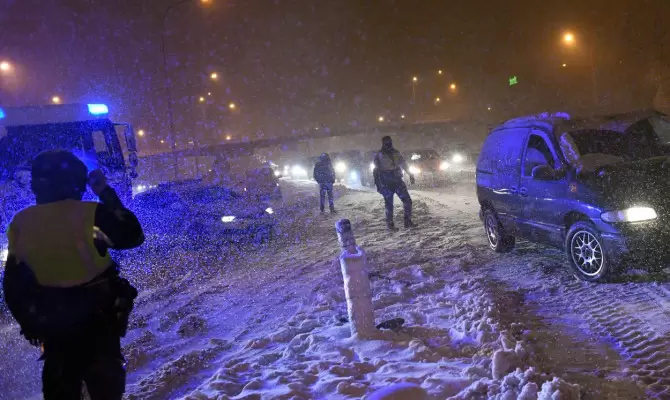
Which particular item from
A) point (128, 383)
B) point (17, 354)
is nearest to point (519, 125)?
point (128, 383)

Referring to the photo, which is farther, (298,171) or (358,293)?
(298,171)

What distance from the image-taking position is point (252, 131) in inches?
4075

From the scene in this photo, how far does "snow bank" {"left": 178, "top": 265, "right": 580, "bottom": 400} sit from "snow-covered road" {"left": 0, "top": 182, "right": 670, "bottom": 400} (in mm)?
13

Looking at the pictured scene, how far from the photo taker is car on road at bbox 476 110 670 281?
510cm

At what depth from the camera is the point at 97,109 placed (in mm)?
11523

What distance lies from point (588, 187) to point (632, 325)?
170 centimetres

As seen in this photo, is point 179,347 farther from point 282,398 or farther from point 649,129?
point 649,129

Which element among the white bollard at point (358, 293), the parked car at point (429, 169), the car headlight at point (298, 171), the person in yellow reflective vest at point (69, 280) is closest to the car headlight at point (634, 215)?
the white bollard at point (358, 293)

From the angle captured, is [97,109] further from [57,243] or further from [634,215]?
[634,215]

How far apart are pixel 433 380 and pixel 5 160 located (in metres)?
10.1

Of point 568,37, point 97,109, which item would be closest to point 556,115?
point 97,109

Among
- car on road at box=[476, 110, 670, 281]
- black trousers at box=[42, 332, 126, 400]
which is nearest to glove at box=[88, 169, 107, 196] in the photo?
black trousers at box=[42, 332, 126, 400]

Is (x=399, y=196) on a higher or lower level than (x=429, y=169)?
lower

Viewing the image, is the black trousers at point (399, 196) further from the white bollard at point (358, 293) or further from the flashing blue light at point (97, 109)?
the flashing blue light at point (97, 109)
